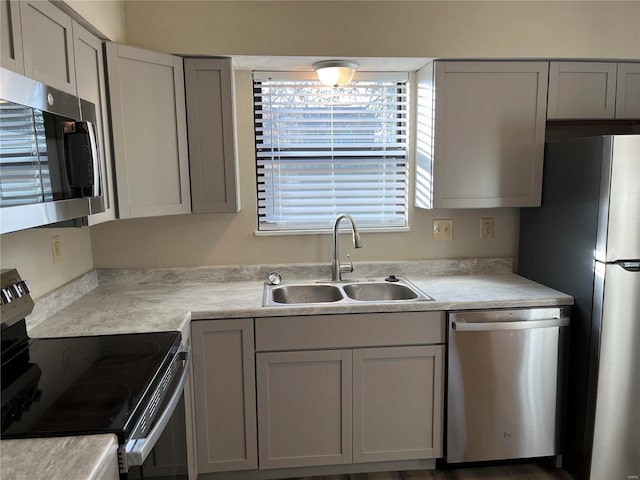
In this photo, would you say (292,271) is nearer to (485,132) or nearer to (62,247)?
(62,247)

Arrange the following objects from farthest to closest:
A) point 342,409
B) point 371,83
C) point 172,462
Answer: point 371,83 → point 342,409 → point 172,462

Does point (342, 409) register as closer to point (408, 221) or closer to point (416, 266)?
point (416, 266)

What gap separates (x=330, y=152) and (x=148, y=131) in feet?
3.37

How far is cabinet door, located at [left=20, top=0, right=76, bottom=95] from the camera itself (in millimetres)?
1335

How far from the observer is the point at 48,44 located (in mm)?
1462

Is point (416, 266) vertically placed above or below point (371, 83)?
below

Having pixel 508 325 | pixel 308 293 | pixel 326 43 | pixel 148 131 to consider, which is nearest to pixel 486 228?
pixel 508 325

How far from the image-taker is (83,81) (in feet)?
5.64

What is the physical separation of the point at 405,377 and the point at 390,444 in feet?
1.16

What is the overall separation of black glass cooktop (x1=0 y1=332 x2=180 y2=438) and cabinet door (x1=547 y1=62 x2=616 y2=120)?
2.20 meters

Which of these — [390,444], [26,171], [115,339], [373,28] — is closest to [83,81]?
[26,171]

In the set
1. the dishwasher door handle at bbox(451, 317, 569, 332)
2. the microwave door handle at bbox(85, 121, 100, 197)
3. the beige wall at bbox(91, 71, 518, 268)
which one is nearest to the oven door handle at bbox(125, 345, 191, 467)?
the microwave door handle at bbox(85, 121, 100, 197)

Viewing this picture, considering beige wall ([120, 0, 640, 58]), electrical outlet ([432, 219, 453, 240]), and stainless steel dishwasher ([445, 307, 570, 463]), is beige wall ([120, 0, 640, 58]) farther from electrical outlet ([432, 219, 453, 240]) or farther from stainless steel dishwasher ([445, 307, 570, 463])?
stainless steel dishwasher ([445, 307, 570, 463])

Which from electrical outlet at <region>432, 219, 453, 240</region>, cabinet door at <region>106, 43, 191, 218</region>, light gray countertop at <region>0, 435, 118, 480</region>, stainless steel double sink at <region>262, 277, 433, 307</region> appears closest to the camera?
light gray countertop at <region>0, 435, 118, 480</region>
